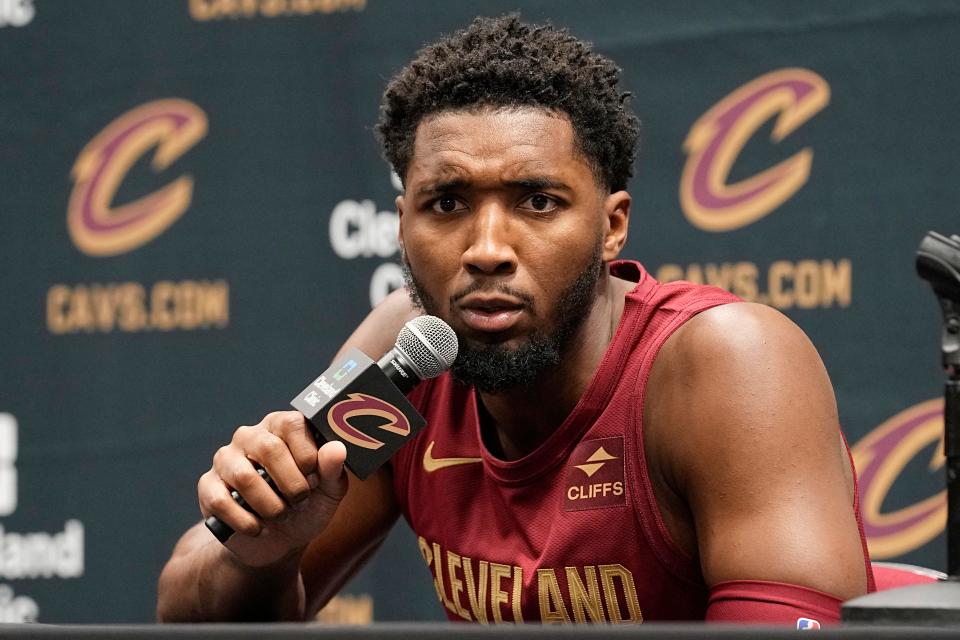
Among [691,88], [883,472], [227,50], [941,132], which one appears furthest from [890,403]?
[227,50]

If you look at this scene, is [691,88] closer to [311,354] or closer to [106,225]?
[311,354]

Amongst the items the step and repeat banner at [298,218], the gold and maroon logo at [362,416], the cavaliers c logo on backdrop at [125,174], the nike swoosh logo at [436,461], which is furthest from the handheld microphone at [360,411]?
the cavaliers c logo on backdrop at [125,174]

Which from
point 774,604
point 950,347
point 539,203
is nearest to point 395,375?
point 539,203

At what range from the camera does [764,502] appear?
130cm

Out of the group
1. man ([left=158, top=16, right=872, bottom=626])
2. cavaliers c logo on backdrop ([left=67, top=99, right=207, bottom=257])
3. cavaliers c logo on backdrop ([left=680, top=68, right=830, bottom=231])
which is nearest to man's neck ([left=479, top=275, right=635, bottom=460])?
man ([left=158, top=16, right=872, bottom=626])

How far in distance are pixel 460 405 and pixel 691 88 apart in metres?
0.92

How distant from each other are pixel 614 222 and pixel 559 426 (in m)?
0.26

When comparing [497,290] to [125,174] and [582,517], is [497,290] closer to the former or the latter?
[582,517]

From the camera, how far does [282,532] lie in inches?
57.6

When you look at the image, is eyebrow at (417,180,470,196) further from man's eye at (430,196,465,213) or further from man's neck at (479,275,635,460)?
man's neck at (479,275,635,460)

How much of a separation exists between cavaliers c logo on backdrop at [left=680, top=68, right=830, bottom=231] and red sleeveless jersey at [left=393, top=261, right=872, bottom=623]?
0.73 m

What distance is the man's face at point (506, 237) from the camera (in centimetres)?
146

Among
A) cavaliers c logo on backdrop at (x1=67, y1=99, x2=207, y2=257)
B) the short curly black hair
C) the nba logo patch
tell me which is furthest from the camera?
cavaliers c logo on backdrop at (x1=67, y1=99, x2=207, y2=257)

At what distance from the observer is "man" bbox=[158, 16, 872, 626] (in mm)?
1286
